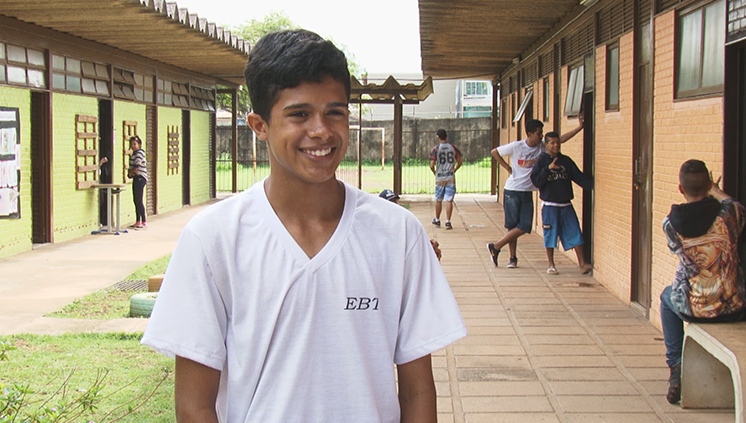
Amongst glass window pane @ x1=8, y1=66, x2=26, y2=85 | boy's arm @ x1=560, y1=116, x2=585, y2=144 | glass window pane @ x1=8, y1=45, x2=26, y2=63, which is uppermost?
glass window pane @ x1=8, y1=45, x2=26, y2=63

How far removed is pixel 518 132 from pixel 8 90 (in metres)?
9.10

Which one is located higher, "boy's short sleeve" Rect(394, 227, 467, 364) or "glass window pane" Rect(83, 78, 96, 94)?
"glass window pane" Rect(83, 78, 96, 94)

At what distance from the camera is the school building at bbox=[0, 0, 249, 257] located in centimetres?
1145

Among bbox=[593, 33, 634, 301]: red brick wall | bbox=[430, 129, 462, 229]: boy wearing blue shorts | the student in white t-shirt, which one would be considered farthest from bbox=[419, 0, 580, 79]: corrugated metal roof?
bbox=[430, 129, 462, 229]: boy wearing blue shorts

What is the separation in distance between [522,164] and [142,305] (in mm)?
5068

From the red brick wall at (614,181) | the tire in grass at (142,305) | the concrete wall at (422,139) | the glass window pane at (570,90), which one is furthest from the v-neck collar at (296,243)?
the concrete wall at (422,139)

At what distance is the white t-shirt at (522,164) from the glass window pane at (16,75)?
640cm

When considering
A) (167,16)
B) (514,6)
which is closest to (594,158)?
(514,6)

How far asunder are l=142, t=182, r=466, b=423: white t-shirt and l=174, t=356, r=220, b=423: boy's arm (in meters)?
0.03

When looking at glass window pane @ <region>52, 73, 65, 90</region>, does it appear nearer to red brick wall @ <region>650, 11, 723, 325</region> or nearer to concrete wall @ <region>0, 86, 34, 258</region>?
concrete wall @ <region>0, 86, 34, 258</region>

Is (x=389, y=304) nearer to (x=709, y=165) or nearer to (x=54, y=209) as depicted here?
(x=709, y=165)

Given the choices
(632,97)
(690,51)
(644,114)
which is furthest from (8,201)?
(690,51)

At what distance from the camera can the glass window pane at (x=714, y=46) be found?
5812 millimetres

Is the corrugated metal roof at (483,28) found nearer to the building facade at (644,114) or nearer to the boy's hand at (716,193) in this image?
the building facade at (644,114)
